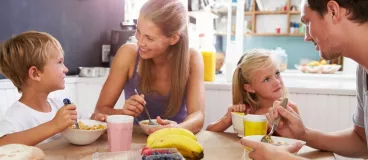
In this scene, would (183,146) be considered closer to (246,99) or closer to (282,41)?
(246,99)

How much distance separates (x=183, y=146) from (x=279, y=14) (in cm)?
683

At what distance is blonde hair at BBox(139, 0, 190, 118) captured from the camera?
1.61 metres

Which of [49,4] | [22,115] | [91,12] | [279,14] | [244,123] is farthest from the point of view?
[279,14]

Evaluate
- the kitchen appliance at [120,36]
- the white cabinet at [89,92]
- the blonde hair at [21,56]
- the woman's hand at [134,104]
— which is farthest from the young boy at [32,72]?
the kitchen appliance at [120,36]

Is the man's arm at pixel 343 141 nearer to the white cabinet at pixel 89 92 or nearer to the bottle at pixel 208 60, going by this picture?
the bottle at pixel 208 60

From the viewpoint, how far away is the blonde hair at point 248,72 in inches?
68.9

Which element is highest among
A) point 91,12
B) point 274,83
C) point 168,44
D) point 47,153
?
point 91,12

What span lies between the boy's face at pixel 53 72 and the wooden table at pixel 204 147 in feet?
0.97

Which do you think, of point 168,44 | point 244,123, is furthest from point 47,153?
point 168,44

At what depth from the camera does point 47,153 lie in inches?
44.5

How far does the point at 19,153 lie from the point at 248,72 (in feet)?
3.70

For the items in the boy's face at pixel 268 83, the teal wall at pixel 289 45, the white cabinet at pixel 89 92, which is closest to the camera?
the boy's face at pixel 268 83

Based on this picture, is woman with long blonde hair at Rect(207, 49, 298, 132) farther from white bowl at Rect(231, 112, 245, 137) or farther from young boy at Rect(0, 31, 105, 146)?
young boy at Rect(0, 31, 105, 146)

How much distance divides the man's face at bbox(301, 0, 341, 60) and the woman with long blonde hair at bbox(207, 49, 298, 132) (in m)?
0.53
